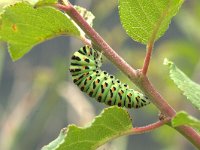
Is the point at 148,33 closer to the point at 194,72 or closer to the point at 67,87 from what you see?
the point at 194,72

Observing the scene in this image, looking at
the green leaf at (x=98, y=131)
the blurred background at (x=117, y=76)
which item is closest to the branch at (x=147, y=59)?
the green leaf at (x=98, y=131)

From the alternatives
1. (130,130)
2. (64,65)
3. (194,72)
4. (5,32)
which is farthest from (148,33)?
(64,65)

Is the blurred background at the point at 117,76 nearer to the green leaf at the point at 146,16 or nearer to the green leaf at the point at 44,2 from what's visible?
the green leaf at the point at 146,16

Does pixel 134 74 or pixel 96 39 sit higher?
pixel 96 39

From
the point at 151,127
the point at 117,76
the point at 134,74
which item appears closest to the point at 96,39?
the point at 134,74

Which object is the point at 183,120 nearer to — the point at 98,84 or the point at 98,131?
the point at 98,131

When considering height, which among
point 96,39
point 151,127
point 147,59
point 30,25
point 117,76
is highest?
point 30,25
